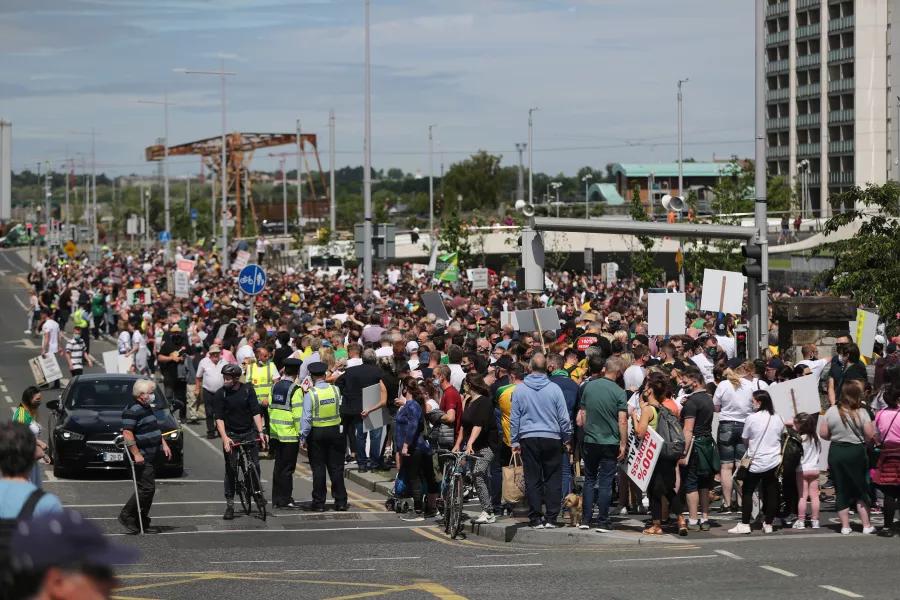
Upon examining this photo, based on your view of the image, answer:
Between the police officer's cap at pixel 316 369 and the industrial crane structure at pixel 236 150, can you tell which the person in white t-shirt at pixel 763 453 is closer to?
the police officer's cap at pixel 316 369

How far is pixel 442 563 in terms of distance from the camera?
11.9m

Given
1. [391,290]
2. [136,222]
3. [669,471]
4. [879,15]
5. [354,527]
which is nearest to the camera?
[669,471]

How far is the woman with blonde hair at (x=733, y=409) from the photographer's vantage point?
14.0 metres

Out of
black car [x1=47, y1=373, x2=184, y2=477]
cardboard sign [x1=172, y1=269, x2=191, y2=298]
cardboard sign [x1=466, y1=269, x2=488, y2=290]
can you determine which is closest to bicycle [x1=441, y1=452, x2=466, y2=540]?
black car [x1=47, y1=373, x2=184, y2=477]

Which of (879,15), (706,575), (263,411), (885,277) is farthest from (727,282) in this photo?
(879,15)

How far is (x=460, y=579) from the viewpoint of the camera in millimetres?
10945

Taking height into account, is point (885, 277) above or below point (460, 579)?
above

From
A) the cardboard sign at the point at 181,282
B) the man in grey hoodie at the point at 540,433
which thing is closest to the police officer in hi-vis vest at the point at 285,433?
the man in grey hoodie at the point at 540,433

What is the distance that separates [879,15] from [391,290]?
61130 millimetres

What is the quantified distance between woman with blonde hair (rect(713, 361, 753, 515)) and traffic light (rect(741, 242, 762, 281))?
501 centimetres

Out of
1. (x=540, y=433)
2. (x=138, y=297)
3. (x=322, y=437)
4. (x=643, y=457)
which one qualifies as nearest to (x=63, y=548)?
(x=540, y=433)

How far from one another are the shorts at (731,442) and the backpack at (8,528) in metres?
9.74

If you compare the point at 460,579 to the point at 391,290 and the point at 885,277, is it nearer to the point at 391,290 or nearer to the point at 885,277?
the point at 885,277

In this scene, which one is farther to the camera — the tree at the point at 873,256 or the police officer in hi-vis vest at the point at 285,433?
the tree at the point at 873,256
